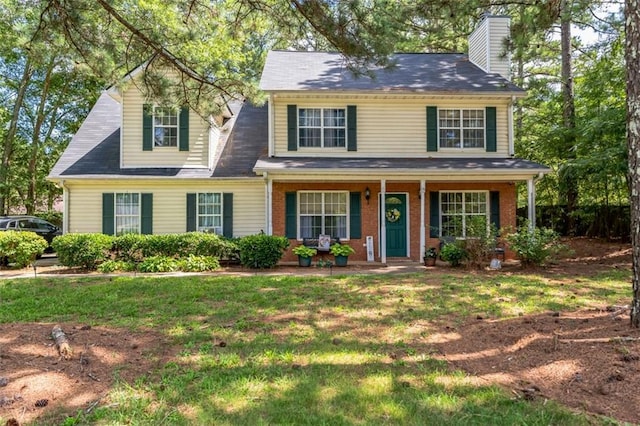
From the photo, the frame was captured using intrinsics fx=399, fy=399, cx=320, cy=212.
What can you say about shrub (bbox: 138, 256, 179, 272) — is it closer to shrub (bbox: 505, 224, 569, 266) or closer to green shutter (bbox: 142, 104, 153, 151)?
green shutter (bbox: 142, 104, 153, 151)

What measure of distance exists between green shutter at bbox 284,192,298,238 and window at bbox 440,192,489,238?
4608mm

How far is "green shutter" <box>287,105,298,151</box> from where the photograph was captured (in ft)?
41.2

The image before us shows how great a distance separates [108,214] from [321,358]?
35.6 ft

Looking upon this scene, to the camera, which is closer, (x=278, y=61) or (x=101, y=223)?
(x=101, y=223)

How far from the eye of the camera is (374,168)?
11.2 m

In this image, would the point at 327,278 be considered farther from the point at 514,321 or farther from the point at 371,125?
the point at 371,125

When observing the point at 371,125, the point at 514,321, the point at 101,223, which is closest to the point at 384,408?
the point at 514,321

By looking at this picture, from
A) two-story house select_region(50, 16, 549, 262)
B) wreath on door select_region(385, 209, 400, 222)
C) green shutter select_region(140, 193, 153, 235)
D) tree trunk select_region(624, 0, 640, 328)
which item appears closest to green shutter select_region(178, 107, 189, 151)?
two-story house select_region(50, 16, 549, 262)

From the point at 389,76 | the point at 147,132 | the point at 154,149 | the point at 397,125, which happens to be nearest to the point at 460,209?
the point at 397,125

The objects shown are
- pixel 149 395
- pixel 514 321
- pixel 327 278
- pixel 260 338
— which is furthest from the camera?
pixel 327 278

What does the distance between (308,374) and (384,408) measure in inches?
33.9

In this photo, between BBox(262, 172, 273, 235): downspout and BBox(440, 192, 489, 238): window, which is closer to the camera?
BBox(262, 172, 273, 235): downspout

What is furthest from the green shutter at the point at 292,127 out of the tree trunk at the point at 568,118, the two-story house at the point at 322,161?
the tree trunk at the point at 568,118

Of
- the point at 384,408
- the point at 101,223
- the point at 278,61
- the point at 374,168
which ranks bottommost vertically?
the point at 384,408
